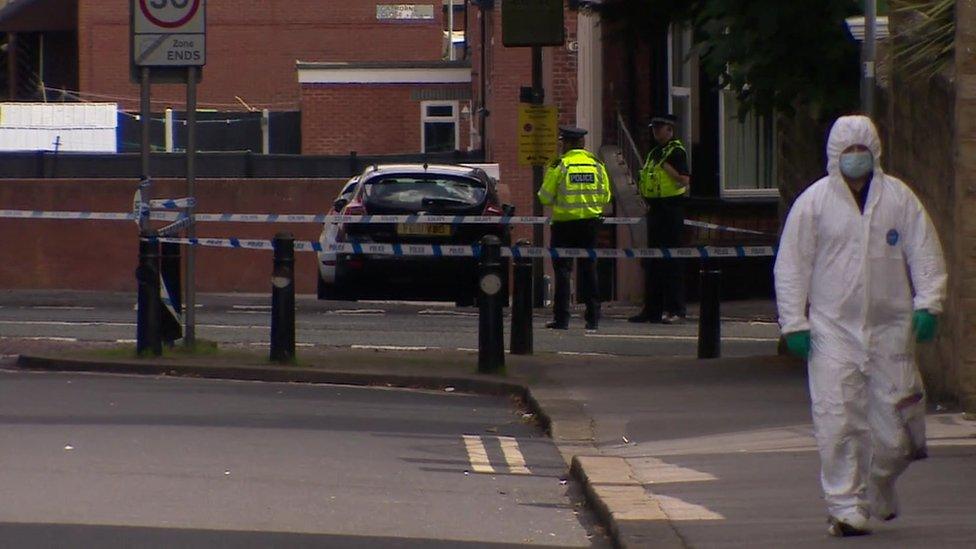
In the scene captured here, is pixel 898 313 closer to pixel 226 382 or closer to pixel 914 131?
pixel 914 131

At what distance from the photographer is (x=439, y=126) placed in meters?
36.6

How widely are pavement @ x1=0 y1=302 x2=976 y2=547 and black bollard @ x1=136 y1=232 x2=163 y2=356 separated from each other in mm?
165

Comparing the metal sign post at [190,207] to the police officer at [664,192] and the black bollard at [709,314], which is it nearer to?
the black bollard at [709,314]

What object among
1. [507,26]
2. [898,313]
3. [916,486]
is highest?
[507,26]

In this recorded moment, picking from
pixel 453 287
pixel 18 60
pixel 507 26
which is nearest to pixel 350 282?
pixel 453 287

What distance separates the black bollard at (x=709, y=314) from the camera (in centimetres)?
1382

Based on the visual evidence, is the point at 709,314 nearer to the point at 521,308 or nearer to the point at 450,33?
the point at 521,308

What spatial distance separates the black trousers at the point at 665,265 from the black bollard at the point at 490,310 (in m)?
4.08

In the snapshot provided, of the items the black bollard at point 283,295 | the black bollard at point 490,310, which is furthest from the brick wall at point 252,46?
the black bollard at point 490,310

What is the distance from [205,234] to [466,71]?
13.7 meters

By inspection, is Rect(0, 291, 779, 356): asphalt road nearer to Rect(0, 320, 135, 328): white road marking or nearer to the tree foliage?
Rect(0, 320, 135, 328): white road marking

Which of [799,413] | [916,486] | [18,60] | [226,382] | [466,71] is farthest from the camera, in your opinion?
[18,60]

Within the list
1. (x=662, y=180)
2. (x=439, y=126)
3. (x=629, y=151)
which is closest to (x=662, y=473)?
(x=662, y=180)

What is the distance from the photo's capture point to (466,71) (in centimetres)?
3594
